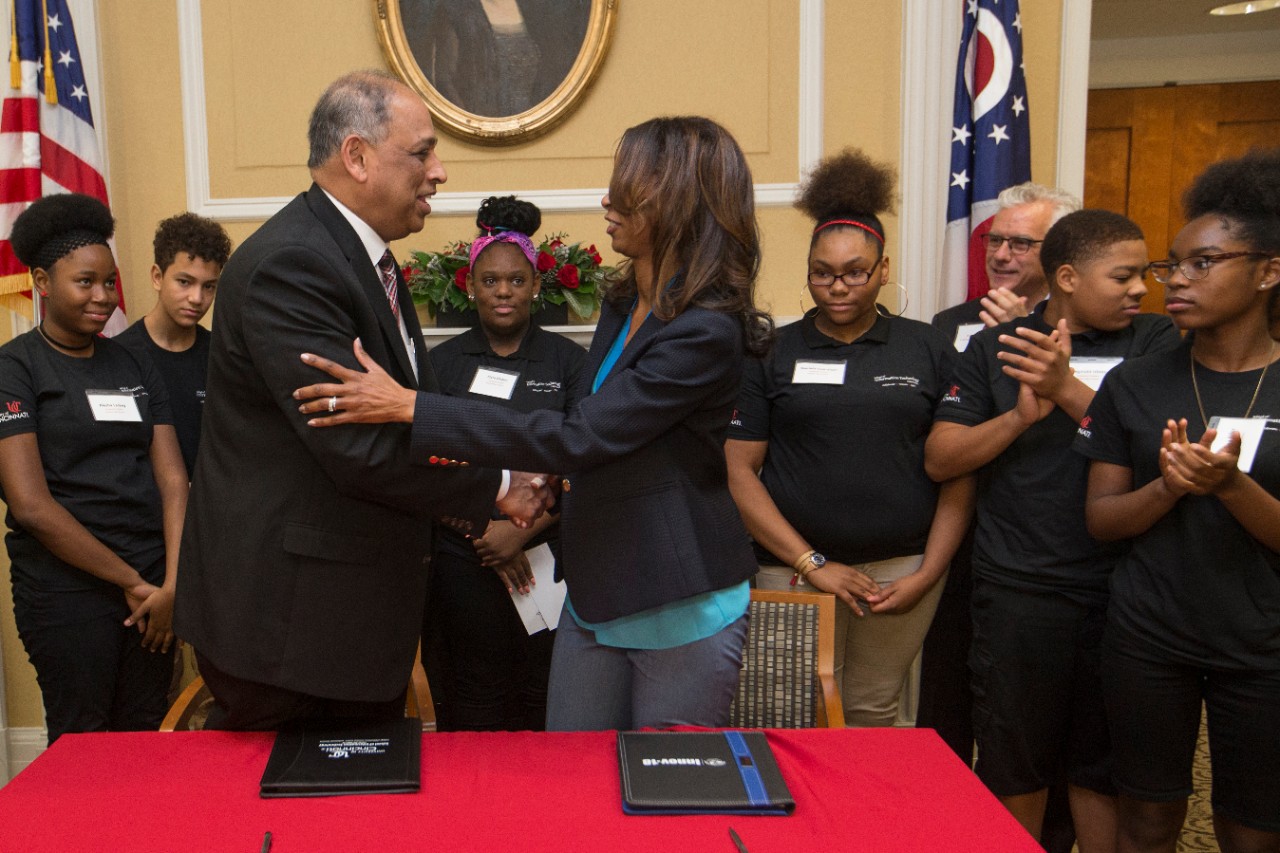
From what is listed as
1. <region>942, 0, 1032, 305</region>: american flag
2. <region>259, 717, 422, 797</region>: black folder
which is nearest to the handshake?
<region>259, 717, 422, 797</region>: black folder

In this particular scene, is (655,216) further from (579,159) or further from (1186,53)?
(1186,53)

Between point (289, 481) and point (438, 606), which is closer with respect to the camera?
point (289, 481)

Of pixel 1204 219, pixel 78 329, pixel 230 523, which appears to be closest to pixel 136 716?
pixel 78 329

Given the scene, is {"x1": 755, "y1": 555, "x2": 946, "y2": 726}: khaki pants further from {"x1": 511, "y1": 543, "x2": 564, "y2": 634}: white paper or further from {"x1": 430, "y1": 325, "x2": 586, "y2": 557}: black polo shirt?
{"x1": 430, "y1": 325, "x2": 586, "y2": 557}: black polo shirt

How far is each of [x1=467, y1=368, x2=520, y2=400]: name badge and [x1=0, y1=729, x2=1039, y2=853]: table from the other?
1623 millimetres

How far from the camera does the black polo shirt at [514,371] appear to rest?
2971mm

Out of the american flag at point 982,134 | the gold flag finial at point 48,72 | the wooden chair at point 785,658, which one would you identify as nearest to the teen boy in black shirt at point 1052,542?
the wooden chair at point 785,658

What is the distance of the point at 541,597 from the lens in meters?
2.85

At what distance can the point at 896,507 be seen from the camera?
259 centimetres

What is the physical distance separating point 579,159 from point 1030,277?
Result: 166cm

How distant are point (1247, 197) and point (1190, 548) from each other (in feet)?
2.40

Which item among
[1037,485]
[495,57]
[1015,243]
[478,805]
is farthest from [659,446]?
[495,57]

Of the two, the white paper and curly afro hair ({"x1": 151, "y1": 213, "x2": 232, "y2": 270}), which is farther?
curly afro hair ({"x1": 151, "y1": 213, "x2": 232, "y2": 270})

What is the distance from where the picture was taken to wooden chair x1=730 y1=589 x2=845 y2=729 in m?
2.18
